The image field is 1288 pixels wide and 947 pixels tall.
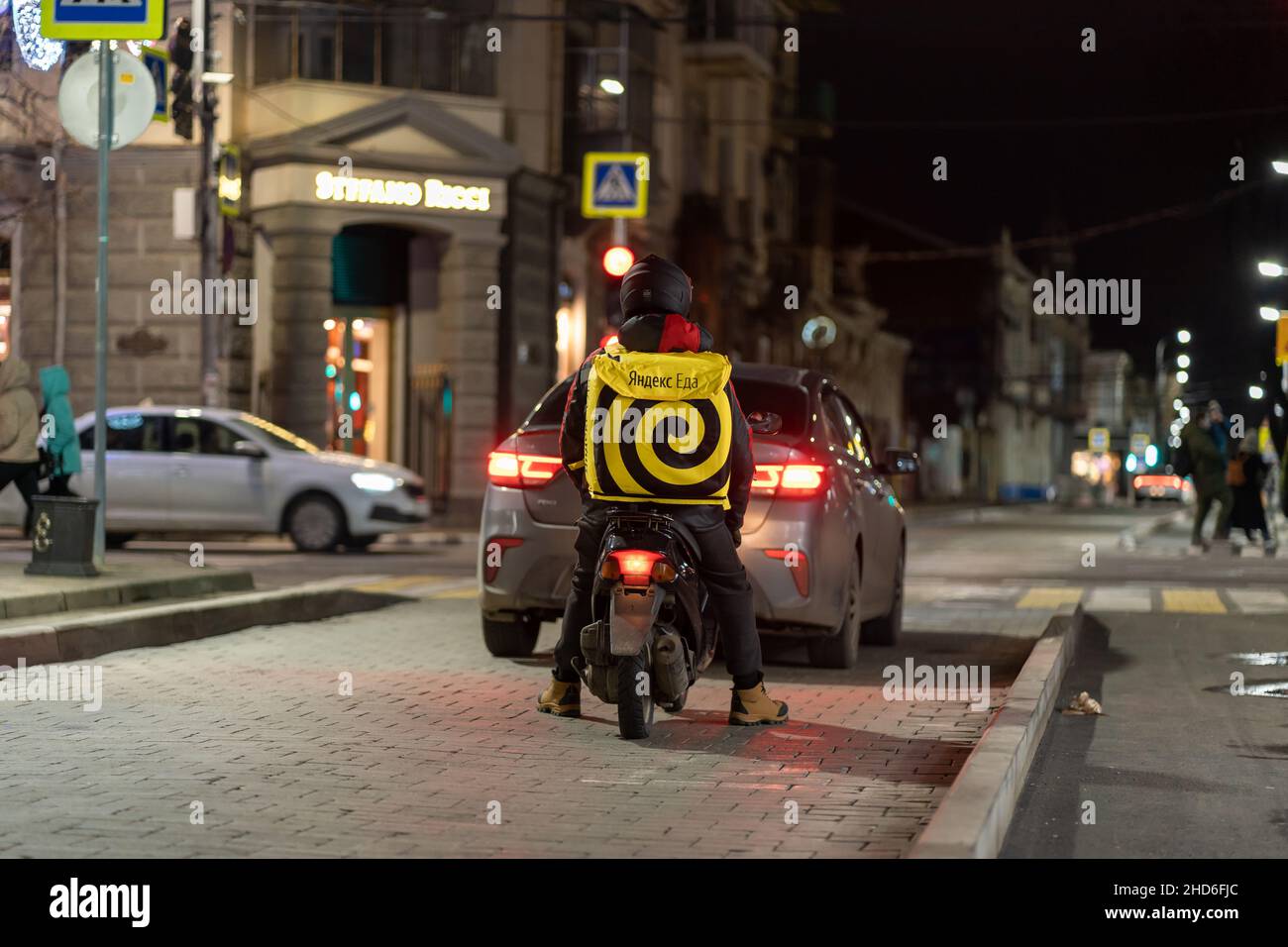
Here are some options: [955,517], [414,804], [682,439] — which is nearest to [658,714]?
[682,439]

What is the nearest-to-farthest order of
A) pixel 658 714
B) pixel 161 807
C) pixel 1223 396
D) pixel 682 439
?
pixel 161 807 → pixel 682 439 → pixel 658 714 → pixel 1223 396

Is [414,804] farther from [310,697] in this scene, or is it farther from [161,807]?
[310,697]

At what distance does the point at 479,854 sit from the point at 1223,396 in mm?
105182

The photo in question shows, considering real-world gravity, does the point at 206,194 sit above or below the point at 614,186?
below

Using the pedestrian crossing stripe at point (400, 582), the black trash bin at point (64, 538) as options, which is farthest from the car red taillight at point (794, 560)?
the pedestrian crossing stripe at point (400, 582)

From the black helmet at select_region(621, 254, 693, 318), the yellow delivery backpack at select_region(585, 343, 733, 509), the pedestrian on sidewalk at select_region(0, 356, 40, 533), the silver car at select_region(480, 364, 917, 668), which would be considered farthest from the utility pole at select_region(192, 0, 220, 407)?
the yellow delivery backpack at select_region(585, 343, 733, 509)

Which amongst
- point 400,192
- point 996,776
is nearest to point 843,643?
point 996,776

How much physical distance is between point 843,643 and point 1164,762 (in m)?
2.82

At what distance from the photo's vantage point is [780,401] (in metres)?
10.4

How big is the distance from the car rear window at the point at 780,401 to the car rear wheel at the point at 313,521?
11884 millimetres

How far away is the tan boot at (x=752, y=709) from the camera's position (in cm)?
824

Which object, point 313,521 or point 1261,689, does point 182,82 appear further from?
point 1261,689

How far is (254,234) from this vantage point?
30547mm
